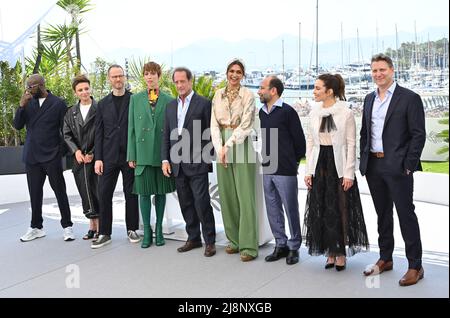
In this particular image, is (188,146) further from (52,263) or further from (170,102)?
(52,263)

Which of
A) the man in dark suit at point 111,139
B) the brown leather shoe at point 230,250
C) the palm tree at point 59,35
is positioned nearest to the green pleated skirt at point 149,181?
the man in dark suit at point 111,139

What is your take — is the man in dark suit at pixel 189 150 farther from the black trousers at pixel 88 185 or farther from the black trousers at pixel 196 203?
the black trousers at pixel 88 185

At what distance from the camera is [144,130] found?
446 cm

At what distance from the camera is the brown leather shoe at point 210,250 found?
4.28m

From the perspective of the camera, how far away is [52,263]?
169 inches

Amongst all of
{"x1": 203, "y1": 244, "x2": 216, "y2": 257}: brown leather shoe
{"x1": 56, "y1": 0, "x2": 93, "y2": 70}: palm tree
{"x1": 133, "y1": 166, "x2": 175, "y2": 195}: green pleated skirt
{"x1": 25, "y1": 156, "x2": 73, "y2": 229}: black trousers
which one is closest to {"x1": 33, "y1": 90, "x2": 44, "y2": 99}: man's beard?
{"x1": 25, "y1": 156, "x2": 73, "y2": 229}: black trousers

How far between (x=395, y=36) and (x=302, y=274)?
6002mm

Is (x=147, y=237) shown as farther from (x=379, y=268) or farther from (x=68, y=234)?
(x=379, y=268)

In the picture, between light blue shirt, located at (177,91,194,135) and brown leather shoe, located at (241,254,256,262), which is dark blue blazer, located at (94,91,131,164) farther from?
brown leather shoe, located at (241,254,256,262)

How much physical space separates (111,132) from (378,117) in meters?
2.23

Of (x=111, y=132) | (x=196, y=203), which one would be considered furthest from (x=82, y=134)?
(x=196, y=203)

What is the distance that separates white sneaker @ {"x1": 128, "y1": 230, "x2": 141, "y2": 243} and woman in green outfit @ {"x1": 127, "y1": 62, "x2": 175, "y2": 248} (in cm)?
48

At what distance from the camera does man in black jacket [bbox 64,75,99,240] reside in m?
4.76

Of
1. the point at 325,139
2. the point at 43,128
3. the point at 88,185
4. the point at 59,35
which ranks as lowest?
the point at 88,185
